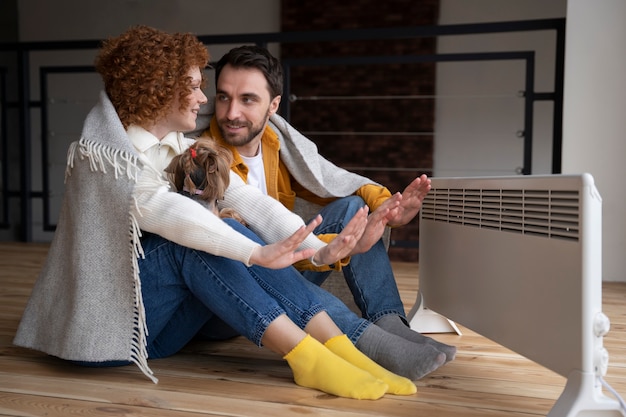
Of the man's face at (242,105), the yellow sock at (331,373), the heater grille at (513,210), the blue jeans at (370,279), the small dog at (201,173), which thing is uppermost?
the man's face at (242,105)

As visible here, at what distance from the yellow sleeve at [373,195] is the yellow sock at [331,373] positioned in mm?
528

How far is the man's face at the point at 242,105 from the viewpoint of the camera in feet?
5.39

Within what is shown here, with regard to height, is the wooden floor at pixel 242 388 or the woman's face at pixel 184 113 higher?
the woman's face at pixel 184 113

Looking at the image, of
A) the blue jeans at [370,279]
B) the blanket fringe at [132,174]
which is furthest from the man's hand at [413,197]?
the blanket fringe at [132,174]

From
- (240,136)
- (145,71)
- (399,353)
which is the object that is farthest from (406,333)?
(145,71)

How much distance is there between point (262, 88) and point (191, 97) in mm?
352

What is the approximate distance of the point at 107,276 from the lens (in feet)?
4.05

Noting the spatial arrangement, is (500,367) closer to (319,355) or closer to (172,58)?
(319,355)

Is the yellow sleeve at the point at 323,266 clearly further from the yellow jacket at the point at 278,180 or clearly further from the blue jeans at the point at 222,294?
the yellow jacket at the point at 278,180

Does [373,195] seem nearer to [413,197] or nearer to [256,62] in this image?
[413,197]

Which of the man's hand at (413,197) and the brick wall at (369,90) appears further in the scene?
the brick wall at (369,90)

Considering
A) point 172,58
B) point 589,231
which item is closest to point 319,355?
point 589,231

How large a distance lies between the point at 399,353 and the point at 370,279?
0.91 feet

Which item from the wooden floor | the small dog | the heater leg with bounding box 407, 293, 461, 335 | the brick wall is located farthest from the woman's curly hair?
the brick wall
